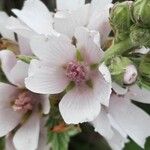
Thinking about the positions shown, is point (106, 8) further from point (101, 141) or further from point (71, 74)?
point (101, 141)

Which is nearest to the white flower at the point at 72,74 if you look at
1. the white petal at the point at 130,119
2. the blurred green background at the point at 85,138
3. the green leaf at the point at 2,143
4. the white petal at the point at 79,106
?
the white petal at the point at 79,106

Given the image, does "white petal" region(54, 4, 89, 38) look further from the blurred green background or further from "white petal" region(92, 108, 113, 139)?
the blurred green background

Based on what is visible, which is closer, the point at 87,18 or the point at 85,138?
the point at 87,18

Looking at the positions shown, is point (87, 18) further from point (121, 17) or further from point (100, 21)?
point (121, 17)

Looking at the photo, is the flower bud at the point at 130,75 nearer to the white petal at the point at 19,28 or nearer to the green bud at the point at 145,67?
the green bud at the point at 145,67

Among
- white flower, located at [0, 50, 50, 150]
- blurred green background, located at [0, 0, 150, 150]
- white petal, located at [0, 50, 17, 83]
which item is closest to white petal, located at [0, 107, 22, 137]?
white flower, located at [0, 50, 50, 150]

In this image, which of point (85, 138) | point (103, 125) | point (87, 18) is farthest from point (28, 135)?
point (85, 138)

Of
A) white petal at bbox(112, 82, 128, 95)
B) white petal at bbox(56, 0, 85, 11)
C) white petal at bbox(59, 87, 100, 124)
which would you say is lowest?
white petal at bbox(59, 87, 100, 124)
